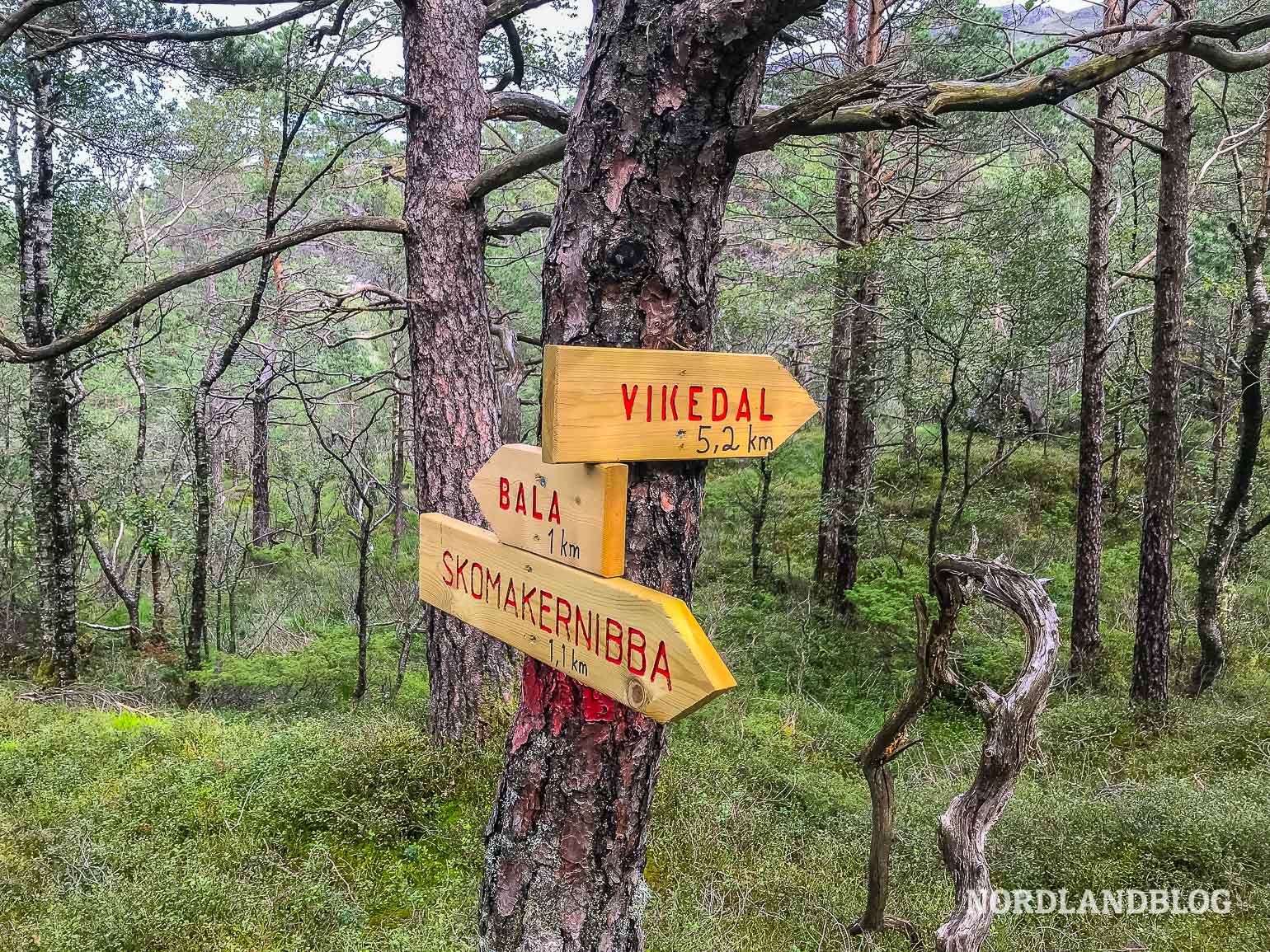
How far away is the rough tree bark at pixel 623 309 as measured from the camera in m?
1.76

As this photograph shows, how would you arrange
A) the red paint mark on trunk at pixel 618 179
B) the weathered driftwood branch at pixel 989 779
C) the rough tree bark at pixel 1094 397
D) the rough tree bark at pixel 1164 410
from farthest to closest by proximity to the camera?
the rough tree bark at pixel 1094 397
the rough tree bark at pixel 1164 410
the weathered driftwood branch at pixel 989 779
the red paint mark on trunk at pixel 618 179

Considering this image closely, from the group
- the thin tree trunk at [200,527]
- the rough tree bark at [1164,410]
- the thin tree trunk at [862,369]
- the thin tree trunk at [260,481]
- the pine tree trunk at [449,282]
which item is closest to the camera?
the pine tree trunk at [449,282]

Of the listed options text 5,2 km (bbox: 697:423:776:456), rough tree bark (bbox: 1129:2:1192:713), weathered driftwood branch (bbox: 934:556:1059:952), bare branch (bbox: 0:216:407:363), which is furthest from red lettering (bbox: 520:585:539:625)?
rough tree bark (bbox: 1129:2:1192:713)

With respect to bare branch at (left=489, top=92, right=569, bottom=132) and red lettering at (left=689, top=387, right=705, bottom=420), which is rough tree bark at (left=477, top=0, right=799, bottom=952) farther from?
bare branch at (left=489, top=92, right=569, bottom=132)

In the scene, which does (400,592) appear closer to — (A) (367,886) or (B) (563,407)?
(A) (367,886)

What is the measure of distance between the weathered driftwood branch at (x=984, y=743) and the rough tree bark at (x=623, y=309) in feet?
3.91

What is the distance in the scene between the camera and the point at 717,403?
172 cm

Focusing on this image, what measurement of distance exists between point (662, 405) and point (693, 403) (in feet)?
0.29

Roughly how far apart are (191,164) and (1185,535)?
46.1 ft

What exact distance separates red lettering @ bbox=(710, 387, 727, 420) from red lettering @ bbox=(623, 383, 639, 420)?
0.72 ft

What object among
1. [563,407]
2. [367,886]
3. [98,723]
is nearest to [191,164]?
[98,723]

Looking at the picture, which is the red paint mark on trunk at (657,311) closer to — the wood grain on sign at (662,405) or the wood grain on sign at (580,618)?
the wood grain on sign at (662,405)

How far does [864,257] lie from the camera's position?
7637 millimetres

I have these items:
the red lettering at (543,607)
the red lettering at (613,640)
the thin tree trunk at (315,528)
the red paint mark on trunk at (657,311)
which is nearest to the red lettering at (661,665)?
the red lettering at (613,640)
